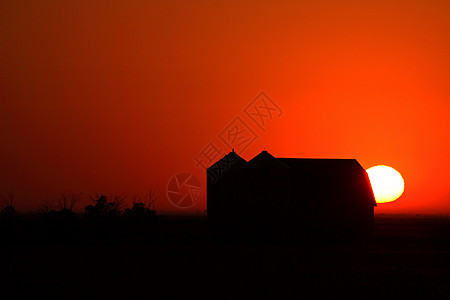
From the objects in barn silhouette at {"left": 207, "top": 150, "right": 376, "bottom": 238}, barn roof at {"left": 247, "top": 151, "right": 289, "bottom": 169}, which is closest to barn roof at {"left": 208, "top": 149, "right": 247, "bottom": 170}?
barn silhouette at {"left": 207, "top": 150, "right": 376, "bottom": 238}

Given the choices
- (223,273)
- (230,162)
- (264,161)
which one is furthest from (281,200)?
(223,273)

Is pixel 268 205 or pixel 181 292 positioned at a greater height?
pixel 268 205

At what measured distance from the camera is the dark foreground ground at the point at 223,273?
15.8 m

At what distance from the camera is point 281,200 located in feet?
125

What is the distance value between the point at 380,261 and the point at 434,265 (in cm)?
230

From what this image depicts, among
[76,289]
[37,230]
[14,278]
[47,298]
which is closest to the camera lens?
[47,298]

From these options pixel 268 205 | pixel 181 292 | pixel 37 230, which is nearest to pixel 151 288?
pixel 181 292

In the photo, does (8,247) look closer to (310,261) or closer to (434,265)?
(310,261)

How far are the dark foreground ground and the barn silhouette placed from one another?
7.01 metres

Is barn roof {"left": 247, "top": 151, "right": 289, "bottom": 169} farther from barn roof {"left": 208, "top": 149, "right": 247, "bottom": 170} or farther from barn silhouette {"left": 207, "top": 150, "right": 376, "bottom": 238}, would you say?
barn roof {"left": 208, "top": 149, "right": 247, "bottom": 170}

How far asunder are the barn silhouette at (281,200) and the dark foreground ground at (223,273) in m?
7.01

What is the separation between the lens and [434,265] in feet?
76.0

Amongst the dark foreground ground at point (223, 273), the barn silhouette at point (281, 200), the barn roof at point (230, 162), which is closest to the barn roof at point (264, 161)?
the barn silhouette at point (281, 200)

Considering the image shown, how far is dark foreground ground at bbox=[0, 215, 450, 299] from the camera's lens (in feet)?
51.7
